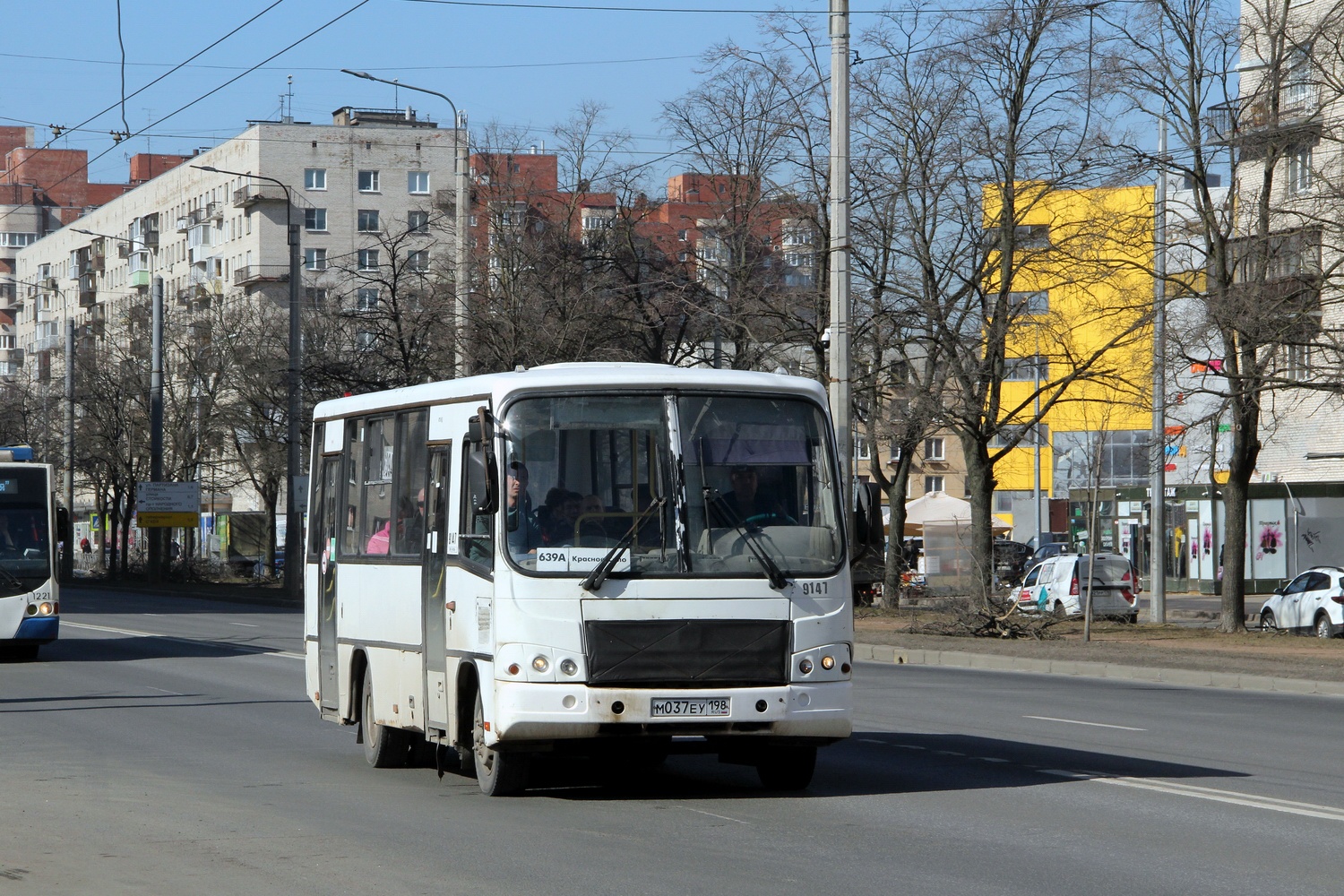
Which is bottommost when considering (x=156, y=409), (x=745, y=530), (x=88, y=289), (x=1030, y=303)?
(x=745, y=530)

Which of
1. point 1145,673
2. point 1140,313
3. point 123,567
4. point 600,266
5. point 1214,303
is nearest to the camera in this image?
point 1145,673

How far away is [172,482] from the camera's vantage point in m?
60.2

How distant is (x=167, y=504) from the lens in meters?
59.6

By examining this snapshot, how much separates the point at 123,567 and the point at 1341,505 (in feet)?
135

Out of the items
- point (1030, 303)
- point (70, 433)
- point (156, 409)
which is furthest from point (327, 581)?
point (70, 433)

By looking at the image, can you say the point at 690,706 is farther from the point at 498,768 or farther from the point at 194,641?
the point at 194,641

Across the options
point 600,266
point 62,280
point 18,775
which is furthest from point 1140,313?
point 62,280

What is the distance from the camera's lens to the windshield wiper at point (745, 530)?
10.3 metres

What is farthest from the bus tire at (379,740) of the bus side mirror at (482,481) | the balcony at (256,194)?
the balcony at (256,194)

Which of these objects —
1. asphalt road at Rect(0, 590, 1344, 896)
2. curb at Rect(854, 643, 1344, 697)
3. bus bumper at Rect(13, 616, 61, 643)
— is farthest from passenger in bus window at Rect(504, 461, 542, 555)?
bus bumper at Rect(13, 616, 61, 643)

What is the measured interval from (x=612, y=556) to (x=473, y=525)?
0.96 m

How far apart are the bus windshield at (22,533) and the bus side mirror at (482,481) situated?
1613 cm

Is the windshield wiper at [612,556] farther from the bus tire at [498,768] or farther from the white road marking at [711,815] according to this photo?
the white road marking at [711,815]

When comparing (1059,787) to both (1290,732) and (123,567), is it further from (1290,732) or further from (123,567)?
(123,567)
